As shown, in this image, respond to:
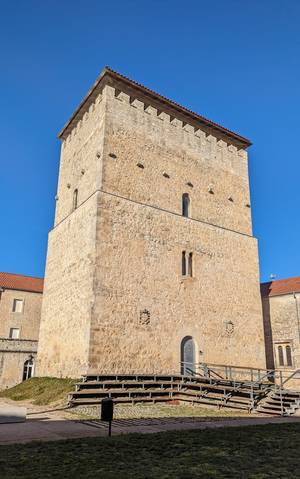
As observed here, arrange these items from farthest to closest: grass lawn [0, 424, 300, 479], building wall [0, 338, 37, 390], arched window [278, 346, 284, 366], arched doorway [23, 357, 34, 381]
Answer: arched doorway [23, 357, 34, 381], building wall [0, 338, 37, 390], arched window [278, 346, 284, 366], grass lawn [0, 424, 300, 479]

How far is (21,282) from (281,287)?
21.7 m

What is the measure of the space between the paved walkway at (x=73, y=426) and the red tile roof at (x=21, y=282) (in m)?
22.5

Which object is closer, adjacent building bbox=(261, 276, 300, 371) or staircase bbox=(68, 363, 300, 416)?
staircase bbox=(68, 363, 300, 416)

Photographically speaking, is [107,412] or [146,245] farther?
[146,245]

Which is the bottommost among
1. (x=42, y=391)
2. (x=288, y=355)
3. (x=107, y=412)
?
(x=42, y=391)

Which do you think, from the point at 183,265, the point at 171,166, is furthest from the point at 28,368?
the point at 171,166

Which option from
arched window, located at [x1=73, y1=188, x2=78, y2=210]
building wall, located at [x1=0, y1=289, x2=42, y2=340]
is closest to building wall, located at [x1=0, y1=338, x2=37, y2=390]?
building wall, located at [x1=0, y1=289, x2=42, y2=340]

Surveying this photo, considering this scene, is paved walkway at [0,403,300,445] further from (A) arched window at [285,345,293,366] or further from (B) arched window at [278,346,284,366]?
(B) arched window at [278,346,284,366]

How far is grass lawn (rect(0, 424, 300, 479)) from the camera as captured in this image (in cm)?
458

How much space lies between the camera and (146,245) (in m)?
17.5

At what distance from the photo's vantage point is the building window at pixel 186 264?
18766 mm

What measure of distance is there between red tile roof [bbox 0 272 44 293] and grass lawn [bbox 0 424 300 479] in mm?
27327

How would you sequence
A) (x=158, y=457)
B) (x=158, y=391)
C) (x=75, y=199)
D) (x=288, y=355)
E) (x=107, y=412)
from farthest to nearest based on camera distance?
(x=288, y=355)
(x=75, y=199)
(x=158, y=391)
(x=107, y=412)
(x=158, y=457)

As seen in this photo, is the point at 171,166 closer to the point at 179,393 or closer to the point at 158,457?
the point at 179,393
